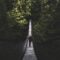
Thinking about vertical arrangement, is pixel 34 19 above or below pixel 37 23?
above

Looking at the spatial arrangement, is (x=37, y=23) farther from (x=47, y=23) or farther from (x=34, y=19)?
(x=47, y=23)

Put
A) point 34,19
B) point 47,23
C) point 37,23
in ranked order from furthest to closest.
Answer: point 34,19 < point 37,23 < point 47,23

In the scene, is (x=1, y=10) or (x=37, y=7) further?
(x=37, y=7)

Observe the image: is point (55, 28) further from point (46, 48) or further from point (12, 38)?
point (12, 38)

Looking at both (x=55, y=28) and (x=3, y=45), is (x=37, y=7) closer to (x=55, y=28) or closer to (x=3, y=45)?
(x=55, y=28)

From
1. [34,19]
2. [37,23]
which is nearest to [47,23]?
[37,23]

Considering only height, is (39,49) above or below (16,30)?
below

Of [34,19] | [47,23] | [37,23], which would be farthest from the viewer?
[34,19]

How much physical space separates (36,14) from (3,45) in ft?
6.87

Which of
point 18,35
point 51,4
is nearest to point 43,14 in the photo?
point 51,4

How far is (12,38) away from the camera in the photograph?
12258 mm

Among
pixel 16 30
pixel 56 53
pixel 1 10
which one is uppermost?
pixel 1 10

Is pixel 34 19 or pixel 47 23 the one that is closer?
pixel 47 23

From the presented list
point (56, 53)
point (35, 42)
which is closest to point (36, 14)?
point (35, 42)
